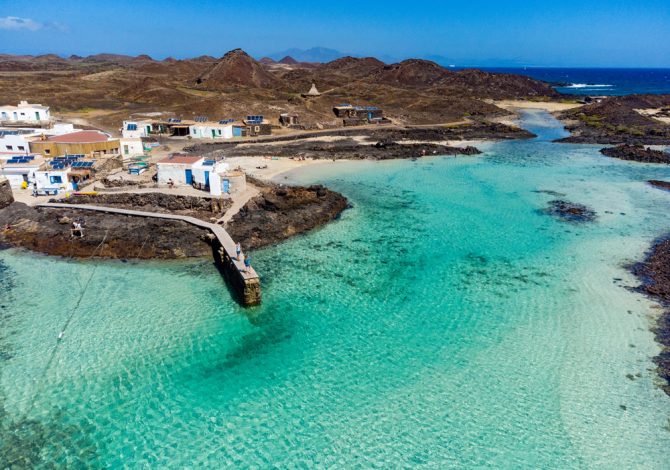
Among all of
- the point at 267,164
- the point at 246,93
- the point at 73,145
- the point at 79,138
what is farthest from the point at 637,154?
the point at 246,93

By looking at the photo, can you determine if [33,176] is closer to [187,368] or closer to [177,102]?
[187,368]

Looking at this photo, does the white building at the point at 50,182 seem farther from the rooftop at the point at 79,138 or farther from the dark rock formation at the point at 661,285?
the dark rock formation at the point at 661,285

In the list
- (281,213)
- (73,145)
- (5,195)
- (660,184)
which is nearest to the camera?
(5,195)

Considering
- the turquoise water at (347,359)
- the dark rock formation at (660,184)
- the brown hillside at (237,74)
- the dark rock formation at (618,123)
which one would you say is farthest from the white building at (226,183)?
the brown hillside at (237,74)

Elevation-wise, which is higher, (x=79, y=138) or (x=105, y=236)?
(x=79, y=138)

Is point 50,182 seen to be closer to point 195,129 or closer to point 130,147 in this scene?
point 130,147

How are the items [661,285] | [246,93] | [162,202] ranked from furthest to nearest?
[246,93]
[162,202]
[661,285]
